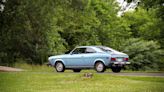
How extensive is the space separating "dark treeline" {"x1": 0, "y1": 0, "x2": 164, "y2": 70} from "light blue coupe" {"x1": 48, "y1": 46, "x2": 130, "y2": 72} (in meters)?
3.24

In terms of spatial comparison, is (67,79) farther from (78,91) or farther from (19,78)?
(78,91)

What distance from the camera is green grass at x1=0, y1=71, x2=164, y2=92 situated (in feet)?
48.7

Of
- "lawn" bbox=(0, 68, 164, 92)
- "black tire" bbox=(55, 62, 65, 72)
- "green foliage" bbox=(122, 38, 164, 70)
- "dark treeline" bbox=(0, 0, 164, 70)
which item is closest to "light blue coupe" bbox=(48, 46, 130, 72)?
"black tire" bbox=(55, 62, 65, 72)

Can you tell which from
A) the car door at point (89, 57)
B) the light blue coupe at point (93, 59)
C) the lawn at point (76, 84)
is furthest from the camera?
the car door at point (89, 57)

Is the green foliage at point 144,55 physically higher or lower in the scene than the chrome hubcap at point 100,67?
higher

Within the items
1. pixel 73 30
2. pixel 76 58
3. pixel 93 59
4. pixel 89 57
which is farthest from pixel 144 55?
pixel 93 59

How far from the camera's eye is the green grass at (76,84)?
14852mm

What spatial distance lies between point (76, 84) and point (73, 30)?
36487 mm

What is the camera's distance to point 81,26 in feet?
177

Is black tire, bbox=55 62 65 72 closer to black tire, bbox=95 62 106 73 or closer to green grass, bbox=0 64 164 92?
black tire, bbox=95 62 106 73

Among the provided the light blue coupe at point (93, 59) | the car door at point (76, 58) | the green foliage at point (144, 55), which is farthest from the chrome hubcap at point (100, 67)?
the green foliage at point (144, 55)

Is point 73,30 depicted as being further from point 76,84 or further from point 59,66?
point 76,84

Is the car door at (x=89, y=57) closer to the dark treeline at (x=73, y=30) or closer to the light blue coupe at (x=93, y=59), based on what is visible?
the light blue coupe at (x=93, y=59)

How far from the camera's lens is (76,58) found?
24.8m
